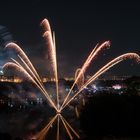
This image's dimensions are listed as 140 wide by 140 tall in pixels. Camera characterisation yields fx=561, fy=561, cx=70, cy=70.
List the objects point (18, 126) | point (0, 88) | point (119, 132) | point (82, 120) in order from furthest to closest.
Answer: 1. point (0, 88)
2. point (18, 126)
3. point (82, 120)
4. point (119, 132)

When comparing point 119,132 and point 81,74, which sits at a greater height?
point 81,74

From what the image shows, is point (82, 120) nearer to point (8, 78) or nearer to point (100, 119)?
point (100, 119)

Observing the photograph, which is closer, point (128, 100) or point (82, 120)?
point (82, 120)

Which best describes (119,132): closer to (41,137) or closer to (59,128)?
(41,137)

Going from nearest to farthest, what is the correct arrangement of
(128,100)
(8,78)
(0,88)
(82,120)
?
(82,120), (128,100), (0,88), (8,78)

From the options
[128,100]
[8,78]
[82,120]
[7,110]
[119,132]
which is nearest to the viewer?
[119,132]

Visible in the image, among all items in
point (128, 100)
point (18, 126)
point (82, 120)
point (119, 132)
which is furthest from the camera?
point (18, 126)

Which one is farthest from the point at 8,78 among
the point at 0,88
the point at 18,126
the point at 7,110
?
the point at 18,126

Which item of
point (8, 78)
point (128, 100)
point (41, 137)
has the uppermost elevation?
point (8, 78)

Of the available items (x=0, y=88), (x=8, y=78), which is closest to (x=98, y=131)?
(x=0, y=88)
